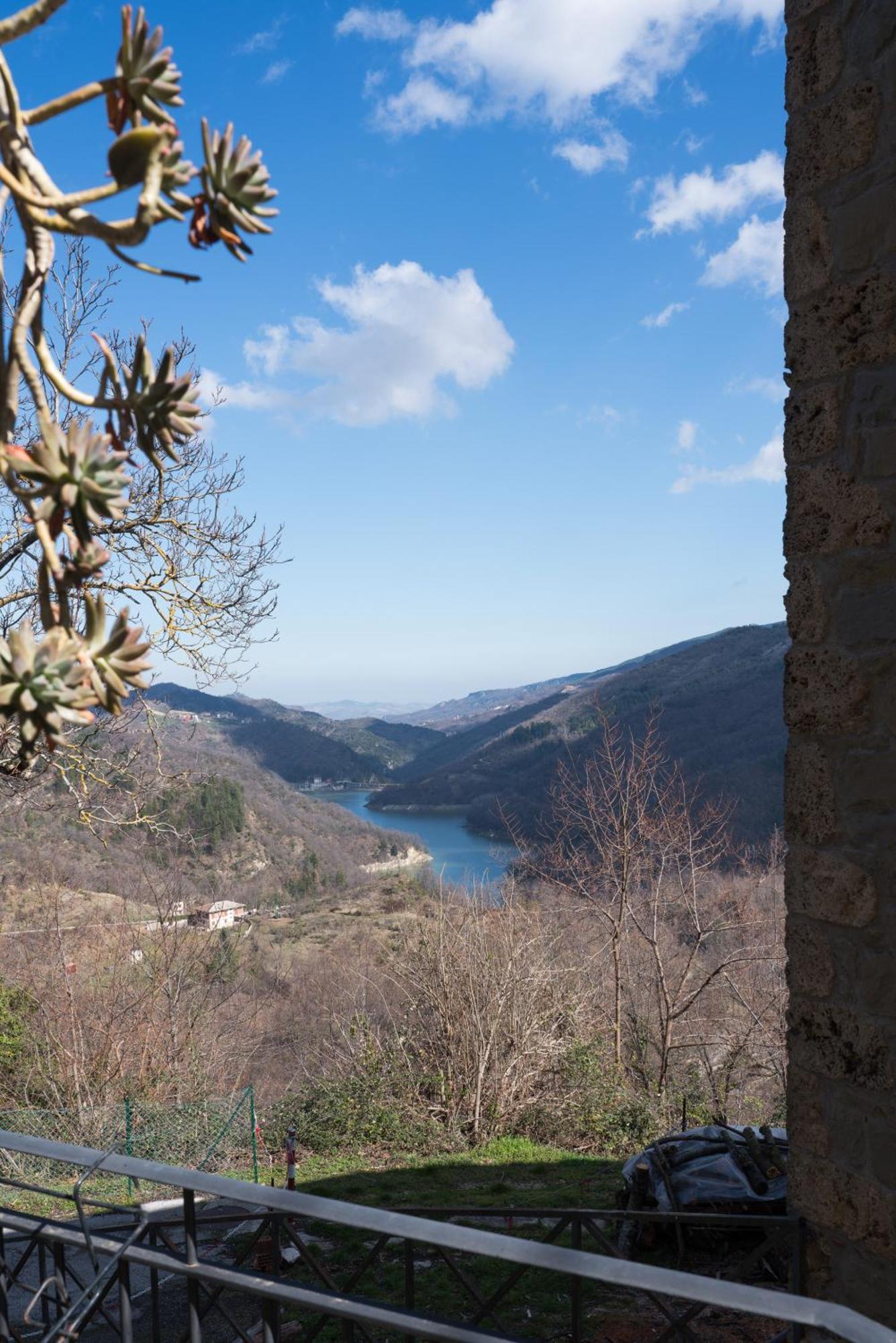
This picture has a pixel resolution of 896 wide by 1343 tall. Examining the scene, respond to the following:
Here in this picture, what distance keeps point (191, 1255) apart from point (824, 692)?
1.67 metres

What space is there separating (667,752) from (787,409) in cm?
3385

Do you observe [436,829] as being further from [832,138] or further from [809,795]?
[832,138]

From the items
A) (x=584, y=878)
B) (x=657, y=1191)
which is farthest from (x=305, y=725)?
(x=657, y=1191)

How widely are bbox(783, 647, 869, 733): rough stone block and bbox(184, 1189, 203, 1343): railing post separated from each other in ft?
5.10

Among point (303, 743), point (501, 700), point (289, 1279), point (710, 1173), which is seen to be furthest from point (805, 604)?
point (501, 700)

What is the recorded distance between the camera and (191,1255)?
167cm

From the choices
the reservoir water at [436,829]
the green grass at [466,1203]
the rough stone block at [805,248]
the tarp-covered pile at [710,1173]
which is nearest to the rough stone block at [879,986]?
the rough stone block at [805,248]

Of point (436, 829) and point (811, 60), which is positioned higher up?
point (811, 60)

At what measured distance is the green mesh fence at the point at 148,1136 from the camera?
327 inches

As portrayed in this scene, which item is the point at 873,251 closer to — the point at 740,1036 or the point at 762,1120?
the point at 762,1120

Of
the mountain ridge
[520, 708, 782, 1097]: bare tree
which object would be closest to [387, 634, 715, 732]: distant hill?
the mountain ridge

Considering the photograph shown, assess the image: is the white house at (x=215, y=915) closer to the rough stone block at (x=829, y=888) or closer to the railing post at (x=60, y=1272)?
the railing post at (x=60, y=1272)

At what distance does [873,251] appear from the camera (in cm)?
201

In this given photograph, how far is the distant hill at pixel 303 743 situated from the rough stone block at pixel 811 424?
134 ft
